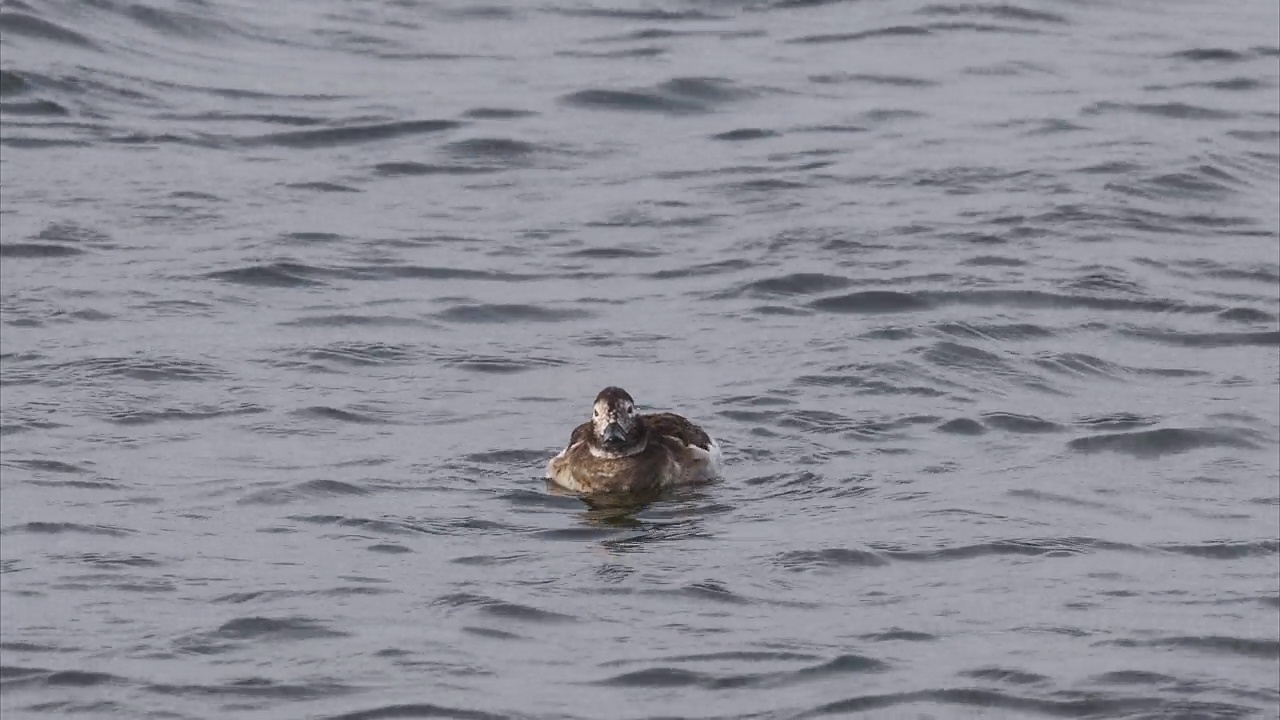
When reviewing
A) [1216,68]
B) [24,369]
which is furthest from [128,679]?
[1216,68]

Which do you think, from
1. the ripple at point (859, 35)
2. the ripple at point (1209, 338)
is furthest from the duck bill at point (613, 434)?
the ripple at point (859, 35)

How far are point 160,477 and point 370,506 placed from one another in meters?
1.37

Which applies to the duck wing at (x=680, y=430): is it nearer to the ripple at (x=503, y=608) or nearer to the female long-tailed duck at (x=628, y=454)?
the female long-tailed duck at (x=628, y=454)

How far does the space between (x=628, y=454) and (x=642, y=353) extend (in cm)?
253

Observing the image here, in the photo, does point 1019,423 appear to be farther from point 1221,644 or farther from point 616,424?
point 1221,644

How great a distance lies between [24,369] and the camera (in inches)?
673

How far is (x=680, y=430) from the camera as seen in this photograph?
15.8m

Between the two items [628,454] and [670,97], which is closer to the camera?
[628,454]

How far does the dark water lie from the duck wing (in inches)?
13.7

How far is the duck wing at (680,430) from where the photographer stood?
15.8 m

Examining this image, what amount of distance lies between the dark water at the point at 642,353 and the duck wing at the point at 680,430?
1.14 ft

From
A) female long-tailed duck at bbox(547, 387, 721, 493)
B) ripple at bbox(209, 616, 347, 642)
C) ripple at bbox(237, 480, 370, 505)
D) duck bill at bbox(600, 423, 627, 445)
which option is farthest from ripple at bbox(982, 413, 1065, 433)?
ripple at bbox(209, 616, 347, 642)

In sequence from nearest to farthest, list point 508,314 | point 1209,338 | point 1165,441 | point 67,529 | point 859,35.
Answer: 1. point 67,529
2. point 1165,441
3. point 1209,338
4. point 508,314
5. point 859,35

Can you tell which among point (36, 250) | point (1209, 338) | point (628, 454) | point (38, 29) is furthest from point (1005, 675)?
point (38, 29)
